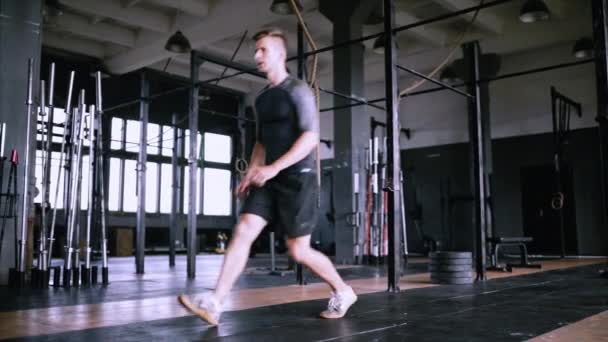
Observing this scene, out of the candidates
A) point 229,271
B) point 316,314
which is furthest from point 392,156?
point 229,271

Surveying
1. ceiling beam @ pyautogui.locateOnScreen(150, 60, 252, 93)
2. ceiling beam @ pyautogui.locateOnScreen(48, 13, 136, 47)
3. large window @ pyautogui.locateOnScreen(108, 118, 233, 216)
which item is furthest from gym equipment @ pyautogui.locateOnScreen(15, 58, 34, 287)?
ceiling beam @ pyautogui.locateOnScreen(150, 60, 252, 93)

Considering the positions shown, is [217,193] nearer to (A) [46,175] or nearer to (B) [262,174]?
(A) [46,175]

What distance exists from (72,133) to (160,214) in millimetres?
8595

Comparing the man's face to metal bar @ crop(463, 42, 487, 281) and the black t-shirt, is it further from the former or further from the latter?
metal bar @ crop(463, 42, 487, 281)

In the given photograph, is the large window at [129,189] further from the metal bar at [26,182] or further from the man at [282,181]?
the man at [282,181]

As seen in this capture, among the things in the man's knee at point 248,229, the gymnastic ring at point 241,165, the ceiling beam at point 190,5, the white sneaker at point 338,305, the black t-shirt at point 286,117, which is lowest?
the white sneaker at point 338,305

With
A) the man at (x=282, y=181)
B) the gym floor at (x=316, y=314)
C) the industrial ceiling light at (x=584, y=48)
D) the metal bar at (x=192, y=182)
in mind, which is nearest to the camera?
the gym floor at (x=316, y=314)

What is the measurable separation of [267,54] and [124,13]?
7.78m

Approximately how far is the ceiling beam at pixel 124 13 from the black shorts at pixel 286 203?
7711 mm

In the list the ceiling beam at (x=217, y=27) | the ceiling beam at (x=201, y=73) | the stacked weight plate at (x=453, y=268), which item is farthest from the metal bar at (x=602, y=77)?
the ceiling beam at (x=201, y=73)

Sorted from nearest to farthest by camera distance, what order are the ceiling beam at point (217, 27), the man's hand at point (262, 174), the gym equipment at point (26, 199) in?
the man's hand at point (262, 174), the gym equipment at point (26, 199), the ceiling beam at point (217, 27)

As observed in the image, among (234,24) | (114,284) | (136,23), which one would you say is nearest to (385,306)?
(114,284)

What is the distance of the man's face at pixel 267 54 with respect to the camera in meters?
2.62

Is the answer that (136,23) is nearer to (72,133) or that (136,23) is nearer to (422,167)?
(72,133)
